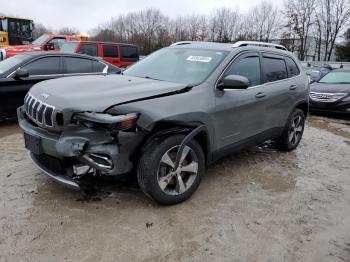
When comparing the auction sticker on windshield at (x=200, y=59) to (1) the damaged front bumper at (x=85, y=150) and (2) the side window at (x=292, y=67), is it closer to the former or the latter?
(1) the damaged front bumper at (x=85, y=150)

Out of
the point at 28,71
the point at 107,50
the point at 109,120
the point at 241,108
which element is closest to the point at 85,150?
the point at 109,120

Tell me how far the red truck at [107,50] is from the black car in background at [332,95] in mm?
8510

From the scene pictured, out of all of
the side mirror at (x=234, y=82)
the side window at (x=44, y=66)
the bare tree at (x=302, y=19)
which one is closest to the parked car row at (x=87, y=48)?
the side window at (x=44, y=66)

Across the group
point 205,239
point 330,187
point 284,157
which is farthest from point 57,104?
point 284,157

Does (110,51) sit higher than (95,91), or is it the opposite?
(110,51)

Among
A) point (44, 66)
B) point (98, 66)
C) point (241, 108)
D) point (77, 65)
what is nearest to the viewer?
point (241, 108)

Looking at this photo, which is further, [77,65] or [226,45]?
[77,65]

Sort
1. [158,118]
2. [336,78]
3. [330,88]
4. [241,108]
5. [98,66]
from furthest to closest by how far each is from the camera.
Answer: [336,78]
[330,88]
[98,66]
[241,108]
[158,118]

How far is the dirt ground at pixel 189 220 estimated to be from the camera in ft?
9.59

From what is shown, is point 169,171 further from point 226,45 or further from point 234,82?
point 226,45

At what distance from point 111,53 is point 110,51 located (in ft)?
0.32

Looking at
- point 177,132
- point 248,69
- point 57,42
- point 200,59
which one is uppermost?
point 57,42

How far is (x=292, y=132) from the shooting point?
235 inches

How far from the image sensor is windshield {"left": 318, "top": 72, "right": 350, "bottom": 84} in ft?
34.5
